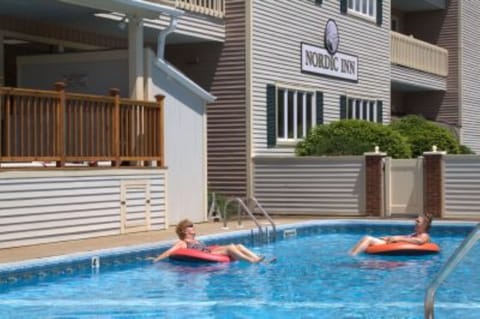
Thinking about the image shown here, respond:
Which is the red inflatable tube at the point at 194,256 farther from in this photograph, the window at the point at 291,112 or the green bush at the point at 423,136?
the green bush at the point at 423,136

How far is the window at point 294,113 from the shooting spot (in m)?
24.1

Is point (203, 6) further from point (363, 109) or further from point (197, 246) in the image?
point (197, 246)

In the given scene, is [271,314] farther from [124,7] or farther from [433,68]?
[433,68]

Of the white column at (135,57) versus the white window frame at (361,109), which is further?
the white window frame at (361,109)

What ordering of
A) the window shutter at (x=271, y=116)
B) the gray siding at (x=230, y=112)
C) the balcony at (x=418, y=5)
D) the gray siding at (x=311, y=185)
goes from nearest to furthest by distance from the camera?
the gray siding at (x=311, y=185)
the gray siding at (x=230, y=112)
the window shutter at (x=271, y=116)
the balcony at (x=418, y=5)

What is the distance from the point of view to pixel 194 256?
546 inches

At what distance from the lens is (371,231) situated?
65.5 feet

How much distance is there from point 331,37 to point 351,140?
475cm

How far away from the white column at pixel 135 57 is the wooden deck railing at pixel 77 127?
46 centimetres

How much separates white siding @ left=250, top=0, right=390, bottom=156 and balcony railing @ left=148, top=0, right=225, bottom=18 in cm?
85

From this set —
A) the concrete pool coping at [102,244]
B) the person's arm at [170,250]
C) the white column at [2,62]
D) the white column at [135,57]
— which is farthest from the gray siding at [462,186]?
the white column at [2,62]

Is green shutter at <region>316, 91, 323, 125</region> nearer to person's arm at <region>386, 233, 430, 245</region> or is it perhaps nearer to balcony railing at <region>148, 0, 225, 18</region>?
balcony railing at <region>148, 0, 225, 18</region>

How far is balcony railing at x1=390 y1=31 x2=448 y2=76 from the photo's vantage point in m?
31.9

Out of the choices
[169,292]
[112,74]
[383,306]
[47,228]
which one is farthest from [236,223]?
[383,306]
